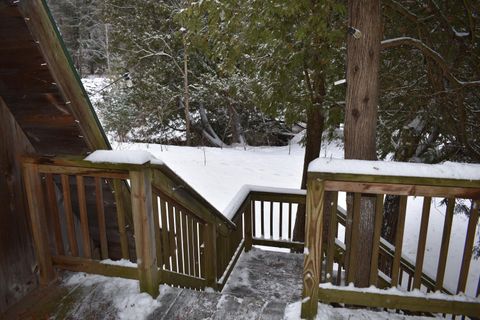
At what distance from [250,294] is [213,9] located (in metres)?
3.49

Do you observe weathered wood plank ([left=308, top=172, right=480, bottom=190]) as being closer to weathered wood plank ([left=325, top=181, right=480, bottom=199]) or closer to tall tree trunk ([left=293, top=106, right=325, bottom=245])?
weathered wood plank ([left=325, top=181, right=480, bottom=199])

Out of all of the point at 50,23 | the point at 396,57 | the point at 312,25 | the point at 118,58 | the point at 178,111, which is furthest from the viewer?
the point at 178,111

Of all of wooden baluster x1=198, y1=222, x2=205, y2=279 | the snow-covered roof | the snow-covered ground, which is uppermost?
the snow-covered roof

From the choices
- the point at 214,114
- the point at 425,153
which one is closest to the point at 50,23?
the point at 425,153

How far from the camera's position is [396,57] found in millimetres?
4902

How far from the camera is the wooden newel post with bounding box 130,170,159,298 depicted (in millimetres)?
2371

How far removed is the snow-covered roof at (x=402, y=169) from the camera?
200 cm

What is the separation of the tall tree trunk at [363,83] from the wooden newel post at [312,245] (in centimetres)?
80

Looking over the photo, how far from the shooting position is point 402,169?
205 cm

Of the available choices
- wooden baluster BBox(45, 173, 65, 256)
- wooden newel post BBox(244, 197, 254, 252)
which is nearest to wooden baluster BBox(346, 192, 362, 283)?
wooden baluster BBox(45, 173, 65, 256)

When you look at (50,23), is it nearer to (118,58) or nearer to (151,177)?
(151,177)

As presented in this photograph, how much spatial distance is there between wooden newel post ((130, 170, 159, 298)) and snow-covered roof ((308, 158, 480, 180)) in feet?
3.70

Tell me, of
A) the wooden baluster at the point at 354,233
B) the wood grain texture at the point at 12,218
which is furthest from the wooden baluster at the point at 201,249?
the wooden baluster at the point at 354,233

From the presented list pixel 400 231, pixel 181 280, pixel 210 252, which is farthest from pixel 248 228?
pixel 400 231
